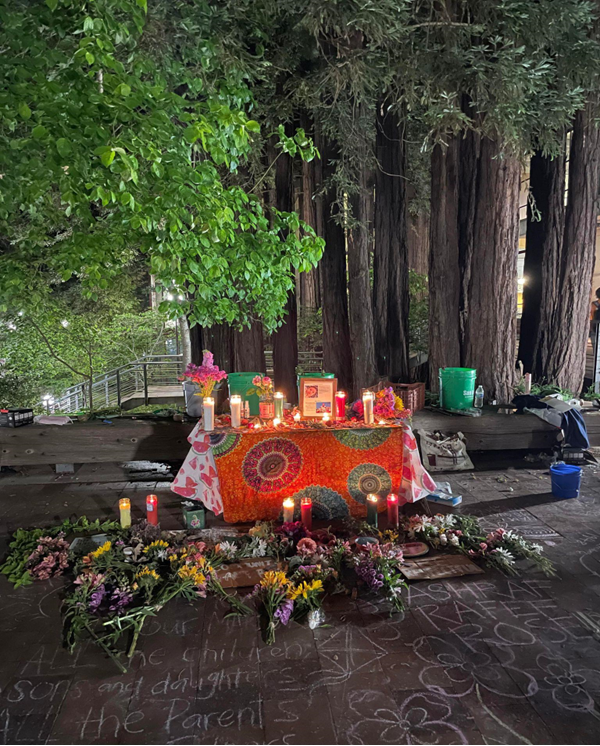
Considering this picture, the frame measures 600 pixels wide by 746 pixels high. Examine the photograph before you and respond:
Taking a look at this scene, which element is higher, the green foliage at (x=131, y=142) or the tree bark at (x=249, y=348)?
the green foliage at (x=131, y=142)

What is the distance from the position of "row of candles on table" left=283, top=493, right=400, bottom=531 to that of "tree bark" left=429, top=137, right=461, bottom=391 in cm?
359

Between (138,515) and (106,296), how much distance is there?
975 cm

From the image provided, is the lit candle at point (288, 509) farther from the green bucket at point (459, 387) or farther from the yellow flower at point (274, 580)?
the green bucket at point (459, 387)

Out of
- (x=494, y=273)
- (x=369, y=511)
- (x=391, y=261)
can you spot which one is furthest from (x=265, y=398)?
(x=494, y=273)

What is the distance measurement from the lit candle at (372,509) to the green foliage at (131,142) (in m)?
2.59

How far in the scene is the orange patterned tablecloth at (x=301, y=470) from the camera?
482 cm

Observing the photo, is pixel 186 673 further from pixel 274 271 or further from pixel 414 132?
pixel 414 132

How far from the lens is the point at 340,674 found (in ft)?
8.95

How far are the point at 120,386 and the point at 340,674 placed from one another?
596 inches

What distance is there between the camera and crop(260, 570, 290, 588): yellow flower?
136 inches

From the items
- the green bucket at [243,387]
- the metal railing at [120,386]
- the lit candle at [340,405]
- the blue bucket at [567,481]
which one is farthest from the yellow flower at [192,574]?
the metal railing at [120,386]

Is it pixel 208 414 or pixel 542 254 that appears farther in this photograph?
pixel 542 254

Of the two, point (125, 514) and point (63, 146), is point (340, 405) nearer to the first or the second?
point (125, 514)

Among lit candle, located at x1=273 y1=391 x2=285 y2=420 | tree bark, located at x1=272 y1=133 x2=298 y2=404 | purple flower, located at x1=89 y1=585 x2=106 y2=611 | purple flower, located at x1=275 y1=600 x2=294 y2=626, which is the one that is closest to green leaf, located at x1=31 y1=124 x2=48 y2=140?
lit candle, located at x1=273 y1=391 x2=285 y2=420
